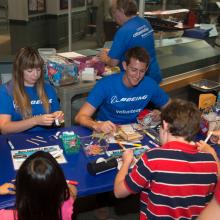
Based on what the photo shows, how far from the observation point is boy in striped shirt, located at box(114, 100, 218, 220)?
157 centimetres

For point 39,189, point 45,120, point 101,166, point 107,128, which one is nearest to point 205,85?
point 107,128

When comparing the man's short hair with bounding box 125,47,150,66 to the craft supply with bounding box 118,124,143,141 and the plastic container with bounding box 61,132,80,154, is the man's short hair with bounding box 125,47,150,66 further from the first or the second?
the plastic container with bounding box 61,132,80,154

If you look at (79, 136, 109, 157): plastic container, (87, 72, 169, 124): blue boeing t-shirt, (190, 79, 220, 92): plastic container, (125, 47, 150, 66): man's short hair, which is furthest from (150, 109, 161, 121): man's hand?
(190, 79, 220, 92): plastic container

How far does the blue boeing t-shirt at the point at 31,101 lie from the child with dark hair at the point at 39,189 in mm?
1008

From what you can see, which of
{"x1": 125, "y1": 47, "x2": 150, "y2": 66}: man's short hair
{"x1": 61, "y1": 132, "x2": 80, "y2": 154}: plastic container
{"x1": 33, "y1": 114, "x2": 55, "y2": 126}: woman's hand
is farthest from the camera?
{"x1": 125, "y1": 47, "x2": 150, "y2": 66}: man's short hair

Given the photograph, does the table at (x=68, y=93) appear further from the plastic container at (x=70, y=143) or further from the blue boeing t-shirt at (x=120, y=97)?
the plastic container at (x=70, y=143)

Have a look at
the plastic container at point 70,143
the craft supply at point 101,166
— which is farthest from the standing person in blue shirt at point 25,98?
the craft supply at point 101,166

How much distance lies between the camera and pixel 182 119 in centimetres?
171

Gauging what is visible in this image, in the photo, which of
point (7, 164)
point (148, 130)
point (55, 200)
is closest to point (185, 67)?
point (148, 130)

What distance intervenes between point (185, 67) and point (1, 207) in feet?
12.3

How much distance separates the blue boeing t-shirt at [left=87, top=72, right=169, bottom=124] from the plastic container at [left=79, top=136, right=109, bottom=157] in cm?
41

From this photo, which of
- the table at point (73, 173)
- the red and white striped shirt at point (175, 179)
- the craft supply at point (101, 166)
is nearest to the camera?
the red and white striped shirt at point (175, 179)

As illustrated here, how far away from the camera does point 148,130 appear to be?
2512mm

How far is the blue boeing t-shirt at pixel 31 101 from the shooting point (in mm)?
2393
